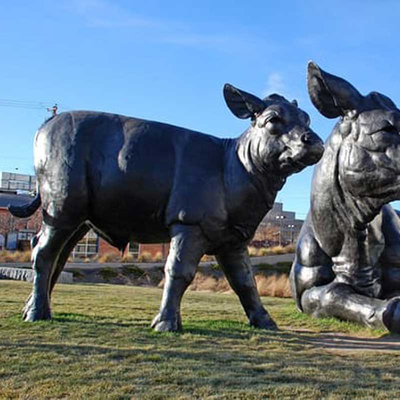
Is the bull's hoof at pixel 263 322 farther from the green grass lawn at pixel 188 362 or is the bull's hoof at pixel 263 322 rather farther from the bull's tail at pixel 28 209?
the bull's tail at pixel 28 209

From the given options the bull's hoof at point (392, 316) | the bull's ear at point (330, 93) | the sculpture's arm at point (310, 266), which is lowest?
the bull's hoof at point (392, 316)

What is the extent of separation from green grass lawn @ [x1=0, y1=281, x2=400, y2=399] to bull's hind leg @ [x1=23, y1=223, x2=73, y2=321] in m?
0.22

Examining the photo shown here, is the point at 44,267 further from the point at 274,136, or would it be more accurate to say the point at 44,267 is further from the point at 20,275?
the point at 20,275

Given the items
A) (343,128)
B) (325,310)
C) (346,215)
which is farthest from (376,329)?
(343,128)

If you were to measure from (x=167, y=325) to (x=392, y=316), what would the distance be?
6.04 ft

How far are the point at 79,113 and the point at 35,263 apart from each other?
1.43 meters

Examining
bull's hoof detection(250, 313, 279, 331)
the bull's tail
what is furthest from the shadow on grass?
the bull's tail

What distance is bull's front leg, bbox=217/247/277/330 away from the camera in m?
5.15

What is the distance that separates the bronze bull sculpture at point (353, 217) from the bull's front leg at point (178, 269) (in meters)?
1.53

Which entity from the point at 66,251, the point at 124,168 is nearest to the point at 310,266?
the point at 124,168

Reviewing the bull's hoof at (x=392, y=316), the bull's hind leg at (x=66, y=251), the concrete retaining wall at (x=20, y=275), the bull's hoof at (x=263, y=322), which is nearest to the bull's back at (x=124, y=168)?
the bull's hind leg at (x=66, y=251)

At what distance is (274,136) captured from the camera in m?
4.57

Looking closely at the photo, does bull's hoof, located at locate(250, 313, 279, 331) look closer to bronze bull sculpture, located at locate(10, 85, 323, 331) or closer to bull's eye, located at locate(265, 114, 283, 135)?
bronze bull sculpture, located at locate(10, 85, 323, 331)

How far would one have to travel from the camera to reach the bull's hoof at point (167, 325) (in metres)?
4.49
